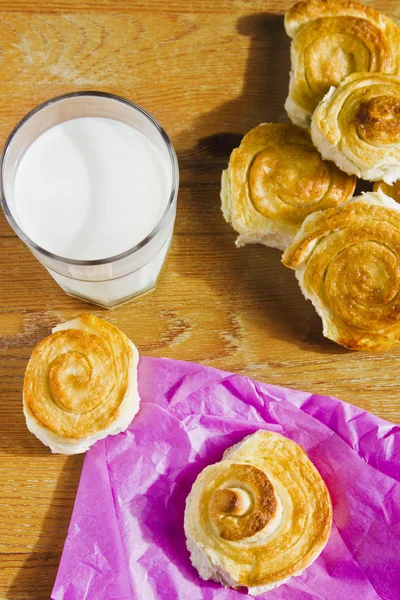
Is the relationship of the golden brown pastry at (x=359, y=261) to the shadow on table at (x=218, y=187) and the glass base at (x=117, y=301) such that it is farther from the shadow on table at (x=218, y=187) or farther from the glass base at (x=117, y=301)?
the glass base at (x=117, y=301)


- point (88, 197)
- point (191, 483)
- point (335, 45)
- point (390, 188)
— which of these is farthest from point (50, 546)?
point (335, 45)

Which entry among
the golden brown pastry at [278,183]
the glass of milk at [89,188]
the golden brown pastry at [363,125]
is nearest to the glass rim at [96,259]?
the glass of milk at [89,188]

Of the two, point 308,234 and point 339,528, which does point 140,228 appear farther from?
point 339,528

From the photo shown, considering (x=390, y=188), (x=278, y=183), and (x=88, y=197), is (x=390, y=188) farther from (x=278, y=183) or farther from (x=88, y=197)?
(x=88, y=197)

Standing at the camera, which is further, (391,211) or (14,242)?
(14,242)

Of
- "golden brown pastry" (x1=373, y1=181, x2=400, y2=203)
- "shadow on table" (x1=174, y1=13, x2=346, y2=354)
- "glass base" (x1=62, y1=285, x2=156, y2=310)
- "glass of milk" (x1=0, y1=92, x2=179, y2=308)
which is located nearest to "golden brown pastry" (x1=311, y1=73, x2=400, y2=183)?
"golden brown pastry" (x1=373, y1=181, x2=400, y2=203)

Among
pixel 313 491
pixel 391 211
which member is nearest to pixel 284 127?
pixel 391 211

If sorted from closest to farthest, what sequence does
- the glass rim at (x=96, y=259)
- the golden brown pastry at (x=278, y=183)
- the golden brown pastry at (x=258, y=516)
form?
the glass rim at (x=96, y=259) < the golden brown pastry at (x=258, y=516) < the golden brown pastry at (x=278, y=183)
